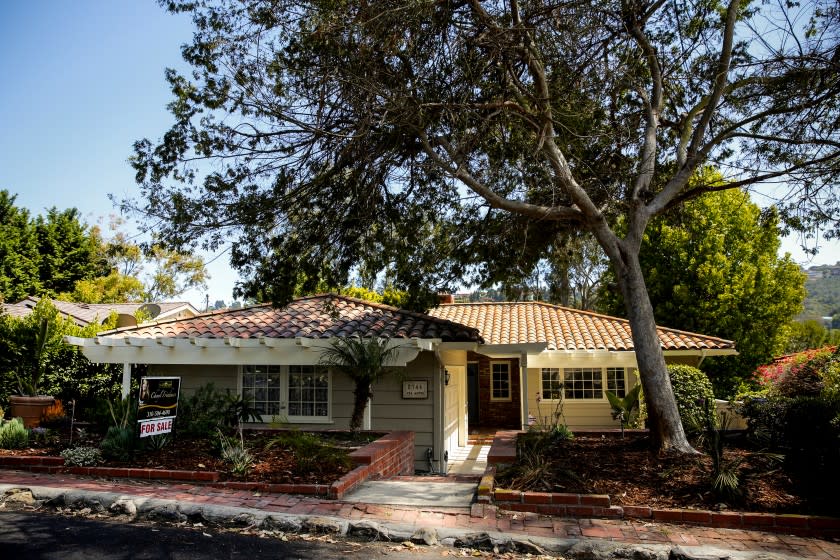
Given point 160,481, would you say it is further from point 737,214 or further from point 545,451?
point 737,214

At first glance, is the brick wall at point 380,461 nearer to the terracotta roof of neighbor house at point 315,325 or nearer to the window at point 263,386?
the terracotta roof of neighbor house at point 315,325

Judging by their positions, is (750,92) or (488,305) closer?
(750,92)

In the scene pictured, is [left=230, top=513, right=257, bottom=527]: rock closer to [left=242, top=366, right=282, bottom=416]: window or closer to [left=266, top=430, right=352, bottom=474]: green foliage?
[left=266, top=430, right=352, bottom=474]: green foliage

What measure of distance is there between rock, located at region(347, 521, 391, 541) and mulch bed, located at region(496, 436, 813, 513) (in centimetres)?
190

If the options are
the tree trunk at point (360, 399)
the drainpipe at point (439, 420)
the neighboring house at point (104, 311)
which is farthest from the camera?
the neighboring house at point (104, 311)

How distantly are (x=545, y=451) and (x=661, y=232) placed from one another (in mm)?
16715

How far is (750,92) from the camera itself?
945cm

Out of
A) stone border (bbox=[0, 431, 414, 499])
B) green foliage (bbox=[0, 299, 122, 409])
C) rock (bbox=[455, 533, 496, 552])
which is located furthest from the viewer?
green foliage (bbox=[0, 299, 122, 409])

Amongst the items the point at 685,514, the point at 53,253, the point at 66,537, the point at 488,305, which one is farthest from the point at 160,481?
the point at 53,253

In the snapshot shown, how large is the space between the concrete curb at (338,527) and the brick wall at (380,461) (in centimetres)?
108

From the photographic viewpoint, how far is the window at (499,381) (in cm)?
2075

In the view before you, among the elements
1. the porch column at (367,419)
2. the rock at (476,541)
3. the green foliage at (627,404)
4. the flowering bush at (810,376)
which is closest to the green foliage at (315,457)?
the rock at (476,541)

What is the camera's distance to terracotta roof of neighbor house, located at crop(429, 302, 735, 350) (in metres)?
16.9

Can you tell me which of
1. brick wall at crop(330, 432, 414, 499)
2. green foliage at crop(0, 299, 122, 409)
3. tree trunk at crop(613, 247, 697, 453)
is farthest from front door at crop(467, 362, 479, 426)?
tree trunk at crop(613, 247, 697, 453)
